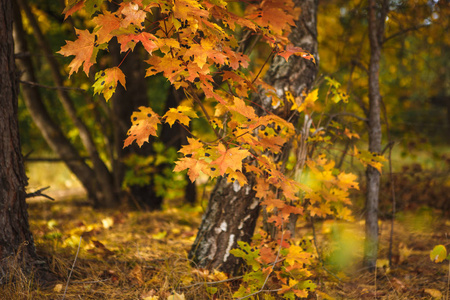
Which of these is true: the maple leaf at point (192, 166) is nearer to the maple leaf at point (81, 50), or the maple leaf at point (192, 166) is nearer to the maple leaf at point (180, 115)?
the maple leaf at point (180, 115)

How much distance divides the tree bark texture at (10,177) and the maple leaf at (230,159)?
1.28 metres

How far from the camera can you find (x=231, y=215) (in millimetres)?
2547

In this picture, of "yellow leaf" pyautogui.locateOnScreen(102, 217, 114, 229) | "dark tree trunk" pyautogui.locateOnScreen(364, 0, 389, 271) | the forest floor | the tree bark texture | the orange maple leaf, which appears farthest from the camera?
"yellow leaf" pyautogui.locateOnScreen(102, 217, 114, 229)

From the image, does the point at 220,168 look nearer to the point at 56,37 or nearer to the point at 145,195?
the point at 145,195

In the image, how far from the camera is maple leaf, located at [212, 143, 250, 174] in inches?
60.4

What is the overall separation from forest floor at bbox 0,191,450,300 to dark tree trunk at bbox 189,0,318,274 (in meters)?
0.14

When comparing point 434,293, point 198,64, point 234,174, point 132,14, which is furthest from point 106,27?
point 434,293

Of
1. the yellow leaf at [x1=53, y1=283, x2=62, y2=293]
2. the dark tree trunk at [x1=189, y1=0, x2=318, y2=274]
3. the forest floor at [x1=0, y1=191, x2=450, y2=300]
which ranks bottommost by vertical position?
the yellow leaf at [x1=53, y1=283, x2=62, y2=293]

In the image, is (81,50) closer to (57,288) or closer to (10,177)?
(10,177)

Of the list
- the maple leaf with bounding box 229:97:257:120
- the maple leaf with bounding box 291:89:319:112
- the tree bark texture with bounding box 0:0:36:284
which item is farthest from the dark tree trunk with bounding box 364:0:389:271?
the tree bark texture with bounding box 0:0:36:284

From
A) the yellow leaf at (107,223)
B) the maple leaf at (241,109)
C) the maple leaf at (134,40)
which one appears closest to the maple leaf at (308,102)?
the maple leaf at (241,109)

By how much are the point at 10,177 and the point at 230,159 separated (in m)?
1.39

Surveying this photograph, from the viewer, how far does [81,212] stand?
16.3 ft

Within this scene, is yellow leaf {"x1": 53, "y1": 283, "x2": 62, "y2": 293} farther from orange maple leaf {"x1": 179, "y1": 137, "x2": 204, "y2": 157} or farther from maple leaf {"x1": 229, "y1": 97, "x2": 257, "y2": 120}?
maple leaf {"x1": 229, "y1": 97, "x2": 257, "y2": 120}
